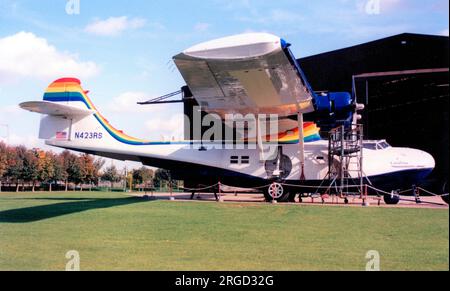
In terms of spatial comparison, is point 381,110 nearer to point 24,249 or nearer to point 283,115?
point 283,115

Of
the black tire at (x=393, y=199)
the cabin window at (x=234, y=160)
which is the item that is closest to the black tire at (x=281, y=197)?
the cabin window at (x=234, y=160)

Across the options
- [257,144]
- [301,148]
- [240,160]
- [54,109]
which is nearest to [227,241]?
[301,148]

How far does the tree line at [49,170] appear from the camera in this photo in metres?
29.0

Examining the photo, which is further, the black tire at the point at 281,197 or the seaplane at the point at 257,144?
the black tire at the point at 281,197

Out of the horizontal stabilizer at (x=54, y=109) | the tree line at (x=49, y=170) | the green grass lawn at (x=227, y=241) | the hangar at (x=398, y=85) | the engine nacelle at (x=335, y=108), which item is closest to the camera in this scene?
the green grass lawn at (x=227, y=241)

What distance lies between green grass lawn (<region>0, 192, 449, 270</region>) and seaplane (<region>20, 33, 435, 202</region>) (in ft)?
12.0

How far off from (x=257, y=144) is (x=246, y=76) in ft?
16.9

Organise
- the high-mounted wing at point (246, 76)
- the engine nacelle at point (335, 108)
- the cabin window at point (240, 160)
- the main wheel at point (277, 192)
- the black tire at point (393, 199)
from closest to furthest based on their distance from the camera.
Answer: the high-mounted wing at point (246, 76)
the engine nacelle at point (335, 108)
the black tire at point (393, 199)
the main wheel at point (277, 192)
the cabin window at point (240, 160)

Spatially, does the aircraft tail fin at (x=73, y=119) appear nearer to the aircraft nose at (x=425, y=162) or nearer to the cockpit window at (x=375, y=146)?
the cockpit window at (x=375, y=146)

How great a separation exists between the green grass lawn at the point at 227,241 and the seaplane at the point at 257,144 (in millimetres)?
3664

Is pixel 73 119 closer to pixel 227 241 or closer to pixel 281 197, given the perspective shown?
pixel 281 197

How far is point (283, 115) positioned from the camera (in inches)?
506
